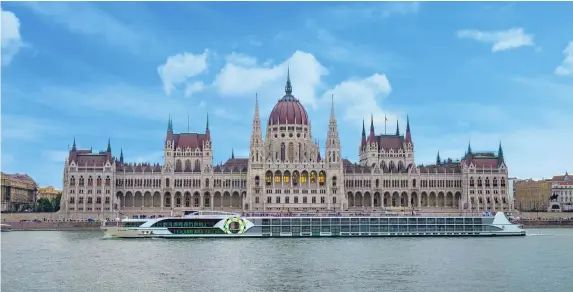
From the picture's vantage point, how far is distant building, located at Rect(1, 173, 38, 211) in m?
164

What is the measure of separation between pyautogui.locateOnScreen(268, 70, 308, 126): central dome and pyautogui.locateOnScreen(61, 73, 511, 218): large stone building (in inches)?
8.1

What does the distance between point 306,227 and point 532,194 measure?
371ft

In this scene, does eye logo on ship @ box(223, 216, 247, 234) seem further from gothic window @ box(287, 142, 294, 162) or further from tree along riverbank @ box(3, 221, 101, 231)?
gothic window @ box(287, 142, 294, 162)

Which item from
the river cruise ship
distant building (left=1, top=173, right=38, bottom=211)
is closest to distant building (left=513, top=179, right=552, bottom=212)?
the river cruise ship

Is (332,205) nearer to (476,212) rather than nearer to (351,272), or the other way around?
(476,212)

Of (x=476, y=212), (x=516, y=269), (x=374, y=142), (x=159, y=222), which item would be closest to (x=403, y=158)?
(x=374, y=142)

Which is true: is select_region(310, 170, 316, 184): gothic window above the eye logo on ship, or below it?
above

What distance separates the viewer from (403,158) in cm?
16025

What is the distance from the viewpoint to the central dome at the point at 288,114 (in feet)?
503

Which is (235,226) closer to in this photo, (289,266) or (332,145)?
(289,266)

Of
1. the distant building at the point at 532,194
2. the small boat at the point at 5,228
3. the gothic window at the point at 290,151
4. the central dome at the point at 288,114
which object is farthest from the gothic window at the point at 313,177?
the distant building at the point at 532,194

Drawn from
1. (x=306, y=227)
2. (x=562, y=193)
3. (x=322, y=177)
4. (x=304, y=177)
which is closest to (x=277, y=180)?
(x=304, y=177)

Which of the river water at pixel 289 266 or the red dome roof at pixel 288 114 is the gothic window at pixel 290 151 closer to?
the red dome roof at pixel 288 114

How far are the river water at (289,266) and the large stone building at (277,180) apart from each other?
2079 inches
